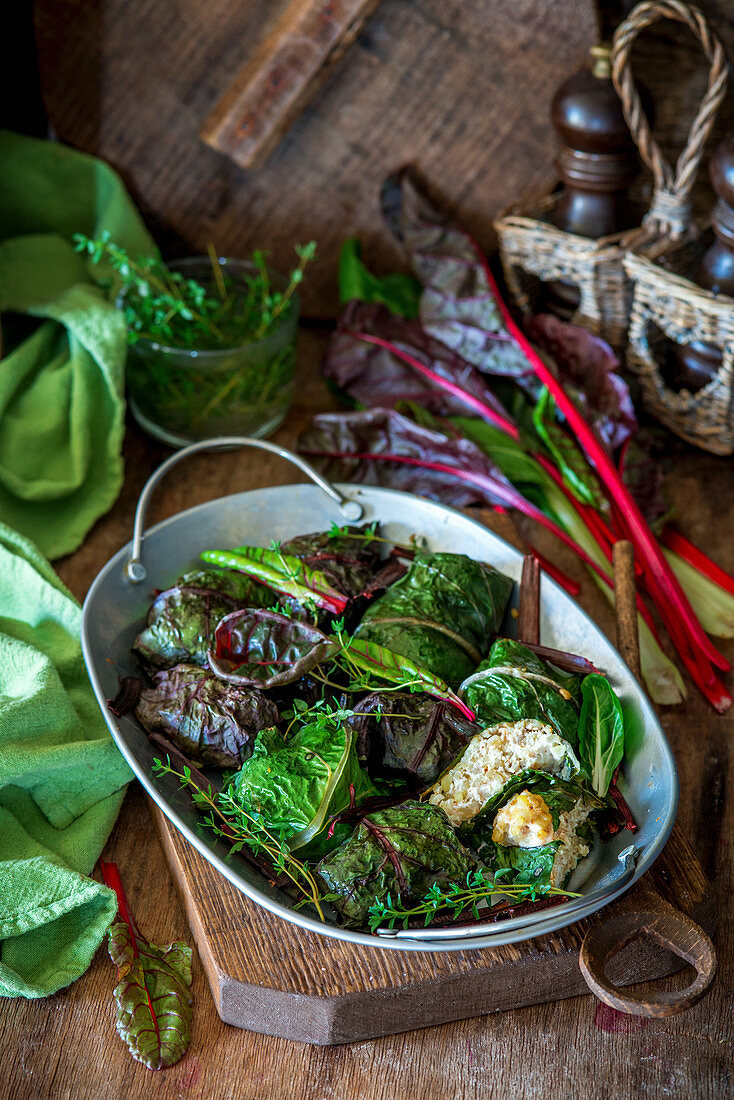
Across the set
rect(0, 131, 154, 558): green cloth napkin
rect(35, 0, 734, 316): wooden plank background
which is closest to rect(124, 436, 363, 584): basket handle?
rect(0, 131, 154, 558): green cloth napkin

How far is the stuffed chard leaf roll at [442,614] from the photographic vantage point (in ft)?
5.40

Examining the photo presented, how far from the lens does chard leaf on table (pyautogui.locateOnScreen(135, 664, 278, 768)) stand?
5.02 ft

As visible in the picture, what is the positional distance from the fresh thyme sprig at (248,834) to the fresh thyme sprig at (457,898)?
0.09m

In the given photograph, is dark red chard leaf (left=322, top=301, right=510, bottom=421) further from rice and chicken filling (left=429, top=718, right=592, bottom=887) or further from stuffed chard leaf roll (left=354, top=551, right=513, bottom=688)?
rice and chicken filling (left=429, top=718, right=592, bottom=887)

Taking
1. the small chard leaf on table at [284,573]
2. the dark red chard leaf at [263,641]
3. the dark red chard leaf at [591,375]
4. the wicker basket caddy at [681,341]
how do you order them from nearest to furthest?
the dark red chard leaf at [263,641] < the small chard leaf on table at [284,573] < the wicker basket caddy at [681,341] < the dark red chard leaf at [591,375]

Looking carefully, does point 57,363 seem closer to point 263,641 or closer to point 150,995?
point 263,641

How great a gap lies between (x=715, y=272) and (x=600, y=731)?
115cm

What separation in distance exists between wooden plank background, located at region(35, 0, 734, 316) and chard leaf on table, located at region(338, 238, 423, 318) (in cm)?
14

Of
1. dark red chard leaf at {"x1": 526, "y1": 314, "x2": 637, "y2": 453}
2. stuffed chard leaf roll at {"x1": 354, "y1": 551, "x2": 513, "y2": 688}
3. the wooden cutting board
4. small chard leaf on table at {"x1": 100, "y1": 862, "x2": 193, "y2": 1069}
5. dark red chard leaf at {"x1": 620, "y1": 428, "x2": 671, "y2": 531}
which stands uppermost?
dark red chard leaf at {"x1": 526, "y1": 314, "x2": 637, "y2": 453}

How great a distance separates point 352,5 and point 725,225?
3.61 feet

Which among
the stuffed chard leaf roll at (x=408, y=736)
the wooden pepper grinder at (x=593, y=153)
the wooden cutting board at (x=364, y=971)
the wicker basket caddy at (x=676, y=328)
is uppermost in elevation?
the wooden pepper grinder at (x=593, y=153)

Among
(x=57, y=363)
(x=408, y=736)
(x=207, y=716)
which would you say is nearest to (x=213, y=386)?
(x=57, y=363)

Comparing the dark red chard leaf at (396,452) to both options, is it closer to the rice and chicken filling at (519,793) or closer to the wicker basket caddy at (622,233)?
the wicker basket caddy at (622,233)

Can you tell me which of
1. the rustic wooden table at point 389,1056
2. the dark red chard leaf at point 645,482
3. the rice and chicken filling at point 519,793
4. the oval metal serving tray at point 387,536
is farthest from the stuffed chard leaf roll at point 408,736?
the dark red chard leaf at point 645,482
